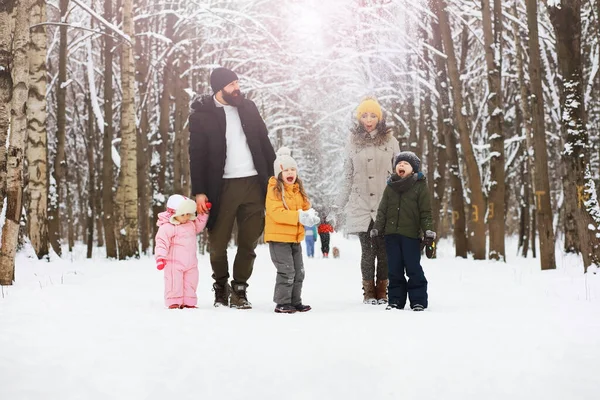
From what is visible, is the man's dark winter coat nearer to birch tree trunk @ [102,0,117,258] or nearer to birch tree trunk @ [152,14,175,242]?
birch tree trunk @ [102,0,117,258]

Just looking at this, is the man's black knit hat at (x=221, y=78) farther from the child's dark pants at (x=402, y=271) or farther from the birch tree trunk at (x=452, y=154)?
the birch tree trunk at (x=452, y=154)

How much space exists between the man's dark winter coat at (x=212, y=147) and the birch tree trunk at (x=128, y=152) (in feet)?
28.0

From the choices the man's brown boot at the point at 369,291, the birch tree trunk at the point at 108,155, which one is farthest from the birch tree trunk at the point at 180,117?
the man's brown boot at the point at 369,291

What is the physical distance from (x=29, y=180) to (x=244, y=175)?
19.0ft

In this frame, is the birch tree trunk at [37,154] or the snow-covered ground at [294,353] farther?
the birch tree trunk at [37,154]

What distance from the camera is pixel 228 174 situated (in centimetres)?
528

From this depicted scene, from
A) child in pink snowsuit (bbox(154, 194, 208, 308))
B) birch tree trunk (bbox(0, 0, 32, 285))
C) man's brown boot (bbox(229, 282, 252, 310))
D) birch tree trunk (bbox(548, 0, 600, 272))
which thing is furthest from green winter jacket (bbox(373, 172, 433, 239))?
birch tree trunk (bbox(548, 0, 600, 272))

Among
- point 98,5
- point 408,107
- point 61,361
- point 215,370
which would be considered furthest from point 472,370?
point 98,5

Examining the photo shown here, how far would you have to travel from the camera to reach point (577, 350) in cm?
326

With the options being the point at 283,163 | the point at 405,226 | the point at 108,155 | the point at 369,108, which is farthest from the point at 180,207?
the point at 108,155

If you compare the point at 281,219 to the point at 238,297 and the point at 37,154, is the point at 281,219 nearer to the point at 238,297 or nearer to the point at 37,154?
the point at 238,297

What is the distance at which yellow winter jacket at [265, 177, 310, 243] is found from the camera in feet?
16.5

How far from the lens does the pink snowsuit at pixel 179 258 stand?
16.9ft

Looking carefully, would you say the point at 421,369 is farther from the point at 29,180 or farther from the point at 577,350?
the point at 29,180
